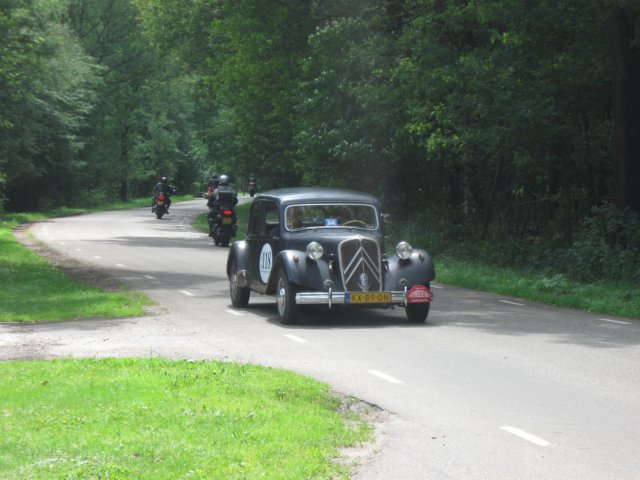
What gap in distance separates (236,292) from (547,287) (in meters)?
6.12

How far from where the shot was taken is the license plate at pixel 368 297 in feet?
46.5

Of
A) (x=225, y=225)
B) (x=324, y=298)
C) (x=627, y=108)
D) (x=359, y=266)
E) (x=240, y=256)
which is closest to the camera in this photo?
(x=324, y=298)

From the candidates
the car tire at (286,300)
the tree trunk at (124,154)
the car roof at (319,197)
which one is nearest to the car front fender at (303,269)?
the car tire at (286,300)

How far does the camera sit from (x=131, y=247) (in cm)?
3097

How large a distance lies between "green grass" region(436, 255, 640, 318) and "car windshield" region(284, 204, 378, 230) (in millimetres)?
4115

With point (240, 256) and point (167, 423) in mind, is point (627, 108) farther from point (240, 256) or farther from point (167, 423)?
point (167, 423)

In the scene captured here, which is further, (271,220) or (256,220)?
(256,220)

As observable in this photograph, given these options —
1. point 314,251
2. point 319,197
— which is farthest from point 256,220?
point 314,251

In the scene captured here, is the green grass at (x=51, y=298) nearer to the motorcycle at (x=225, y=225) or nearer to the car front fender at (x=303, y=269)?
the car front fender at (x=303, y=269)

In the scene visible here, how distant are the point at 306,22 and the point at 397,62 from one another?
7255 mm

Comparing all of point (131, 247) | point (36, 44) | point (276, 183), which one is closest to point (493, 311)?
point (36, 44)

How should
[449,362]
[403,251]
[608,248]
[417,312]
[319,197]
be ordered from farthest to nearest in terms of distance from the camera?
[608,248]
[319,197]
[403,251]
[417,312]
[449,362]

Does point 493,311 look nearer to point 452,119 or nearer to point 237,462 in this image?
point 452,119

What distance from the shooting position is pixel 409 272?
1479cm
